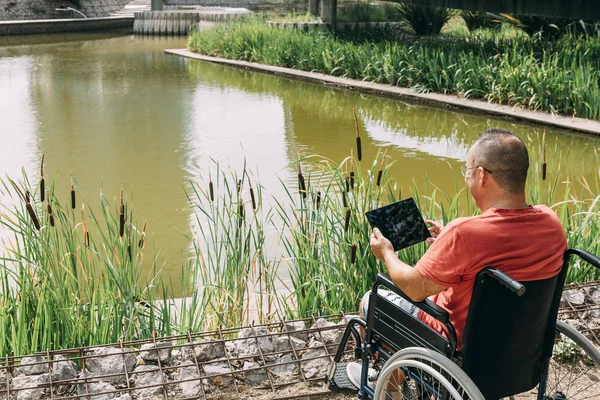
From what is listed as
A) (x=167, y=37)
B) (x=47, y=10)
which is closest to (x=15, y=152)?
(x=167, y=37)

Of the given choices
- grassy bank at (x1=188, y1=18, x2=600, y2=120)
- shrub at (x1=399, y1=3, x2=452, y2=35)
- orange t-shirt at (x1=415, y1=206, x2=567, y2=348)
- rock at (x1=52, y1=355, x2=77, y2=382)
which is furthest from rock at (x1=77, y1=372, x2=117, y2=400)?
shrub at (x1=399, y1=3, x2=452, y2=35)

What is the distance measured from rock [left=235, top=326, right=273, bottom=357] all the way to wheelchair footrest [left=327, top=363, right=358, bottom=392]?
0.39 meters

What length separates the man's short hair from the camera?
2.20 m

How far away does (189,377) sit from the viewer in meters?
3.06

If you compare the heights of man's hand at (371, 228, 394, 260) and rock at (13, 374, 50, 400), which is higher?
man's hand at (371, 228, 394, 260)

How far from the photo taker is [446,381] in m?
2.12

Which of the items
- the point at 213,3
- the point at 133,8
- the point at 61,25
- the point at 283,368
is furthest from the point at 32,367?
the point at 213,3

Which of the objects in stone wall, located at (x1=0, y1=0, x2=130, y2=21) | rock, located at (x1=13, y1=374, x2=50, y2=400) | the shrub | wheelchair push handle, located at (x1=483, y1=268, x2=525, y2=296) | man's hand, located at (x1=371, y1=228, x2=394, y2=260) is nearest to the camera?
wheelchair push handle, located at (x1=483, y1=268, x2=525, y2=296)

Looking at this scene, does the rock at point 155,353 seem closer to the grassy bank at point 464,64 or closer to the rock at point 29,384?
the rock at point 29,384

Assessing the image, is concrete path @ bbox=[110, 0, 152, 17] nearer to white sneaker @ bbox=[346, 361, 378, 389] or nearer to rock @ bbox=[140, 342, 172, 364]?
rock @ bbox=[140, 342, 172, 364]

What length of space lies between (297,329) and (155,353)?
60 cm

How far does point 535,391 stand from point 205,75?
1179 centimetres

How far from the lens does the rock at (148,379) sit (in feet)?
9.77

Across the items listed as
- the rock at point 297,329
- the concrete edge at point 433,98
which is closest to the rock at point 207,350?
the rock at point 297,329
